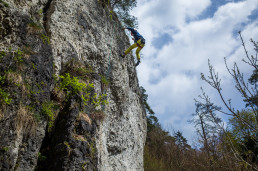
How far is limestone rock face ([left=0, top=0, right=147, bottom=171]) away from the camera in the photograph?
139 inches

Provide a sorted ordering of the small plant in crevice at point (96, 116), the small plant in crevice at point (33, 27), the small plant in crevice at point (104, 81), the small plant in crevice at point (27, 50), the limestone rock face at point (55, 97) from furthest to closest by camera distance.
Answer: the small plant in crevice at point (104, 81) < the small plant in crevice at point (96, 116) < the small plant in crevice at point (33, 27) < the small plant in crevice at point (27, 50) < the limestone rock face at point (55, 97)

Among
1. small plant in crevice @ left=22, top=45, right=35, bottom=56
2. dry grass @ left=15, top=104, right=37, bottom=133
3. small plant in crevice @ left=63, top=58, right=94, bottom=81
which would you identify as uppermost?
small plant in crevice @ left=63, top=58, right=94, bottom=81

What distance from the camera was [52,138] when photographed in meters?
4.17

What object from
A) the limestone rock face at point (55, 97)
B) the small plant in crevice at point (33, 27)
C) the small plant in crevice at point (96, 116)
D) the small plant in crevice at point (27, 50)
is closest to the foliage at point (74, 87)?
the limestone rock face at point (55, 97)

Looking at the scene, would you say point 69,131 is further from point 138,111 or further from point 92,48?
point 138,111

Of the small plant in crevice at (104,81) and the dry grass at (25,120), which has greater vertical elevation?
the small plant in crevice at (104,81)

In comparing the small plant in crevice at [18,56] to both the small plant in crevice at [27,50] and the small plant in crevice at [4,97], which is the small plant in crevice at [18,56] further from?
the small plant in crevice at [4,97]

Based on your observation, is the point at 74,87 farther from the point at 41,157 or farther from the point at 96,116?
the point at 41,157

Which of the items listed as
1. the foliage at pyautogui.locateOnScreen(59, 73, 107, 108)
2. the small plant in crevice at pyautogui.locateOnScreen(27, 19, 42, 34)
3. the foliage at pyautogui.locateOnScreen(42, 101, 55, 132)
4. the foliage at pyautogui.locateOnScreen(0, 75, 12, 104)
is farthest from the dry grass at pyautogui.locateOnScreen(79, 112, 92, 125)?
the small plant in crevice at pyautogui.locateOnScreen(27, 19, 42, 34)

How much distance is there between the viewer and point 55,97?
4.81m

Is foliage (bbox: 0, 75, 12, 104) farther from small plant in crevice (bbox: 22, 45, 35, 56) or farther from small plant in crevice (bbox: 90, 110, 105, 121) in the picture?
small plant in crevice (bbox: 90, 110, 105, 121)

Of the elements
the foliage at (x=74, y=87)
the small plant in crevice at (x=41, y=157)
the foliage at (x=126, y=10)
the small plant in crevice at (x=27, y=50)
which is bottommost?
the small plant in crevice at (x=41, y=157)

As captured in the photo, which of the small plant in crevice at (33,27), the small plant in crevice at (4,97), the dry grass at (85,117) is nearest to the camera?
the small plant in crevice at (4,97)

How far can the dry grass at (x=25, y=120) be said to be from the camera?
344cm
